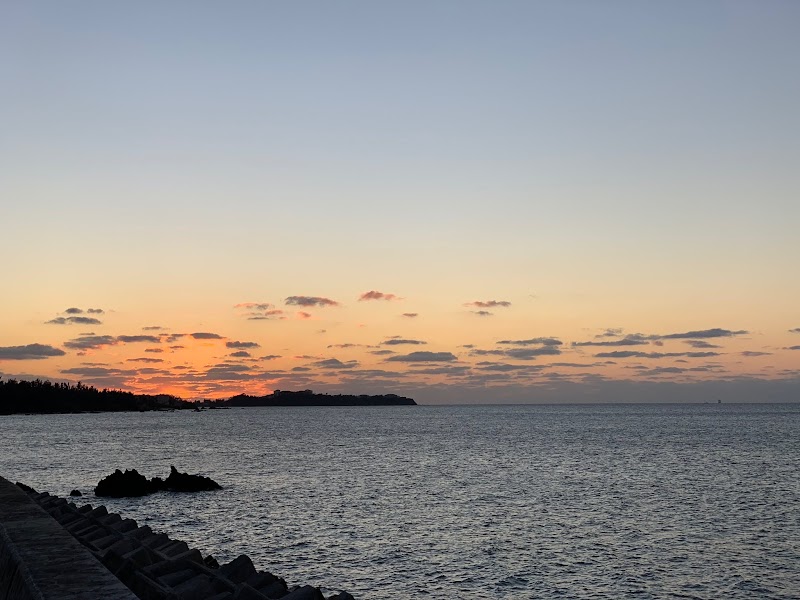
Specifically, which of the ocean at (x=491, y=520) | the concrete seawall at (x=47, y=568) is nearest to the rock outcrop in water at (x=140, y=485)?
the ocean at (x=491, y=520)

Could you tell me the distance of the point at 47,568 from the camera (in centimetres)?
1170

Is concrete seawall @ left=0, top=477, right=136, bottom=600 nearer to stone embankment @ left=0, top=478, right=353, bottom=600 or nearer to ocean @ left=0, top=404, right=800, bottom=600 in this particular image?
stone embankment @ left=0, top=478, right=353, bottom=600

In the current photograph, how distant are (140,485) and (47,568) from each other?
48.3 m


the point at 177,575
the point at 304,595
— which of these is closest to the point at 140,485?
the point at 177,575

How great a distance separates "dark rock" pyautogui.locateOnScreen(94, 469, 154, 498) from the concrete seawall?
41.4 meters

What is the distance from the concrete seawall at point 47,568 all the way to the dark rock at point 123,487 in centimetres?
4136

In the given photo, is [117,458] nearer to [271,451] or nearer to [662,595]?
[271,451]

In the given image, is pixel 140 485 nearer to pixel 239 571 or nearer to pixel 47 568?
pixel 239 571

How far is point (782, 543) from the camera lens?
120ft

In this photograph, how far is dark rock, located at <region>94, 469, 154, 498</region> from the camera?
5534cm

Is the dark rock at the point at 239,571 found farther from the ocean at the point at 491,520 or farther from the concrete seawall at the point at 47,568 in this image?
the ocean at the point at 491,520

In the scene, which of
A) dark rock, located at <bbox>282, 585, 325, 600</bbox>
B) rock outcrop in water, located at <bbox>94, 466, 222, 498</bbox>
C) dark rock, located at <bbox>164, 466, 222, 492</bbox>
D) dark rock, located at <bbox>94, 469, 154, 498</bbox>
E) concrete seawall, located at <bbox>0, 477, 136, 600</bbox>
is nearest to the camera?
concrete seawall, located at <bbox>0, 477, 136, 600</bbox>

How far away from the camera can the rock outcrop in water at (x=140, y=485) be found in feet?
182

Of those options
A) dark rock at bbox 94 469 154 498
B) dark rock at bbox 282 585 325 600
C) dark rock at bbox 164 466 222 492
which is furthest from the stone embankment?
dark rock at bbox 164 466 222 492
